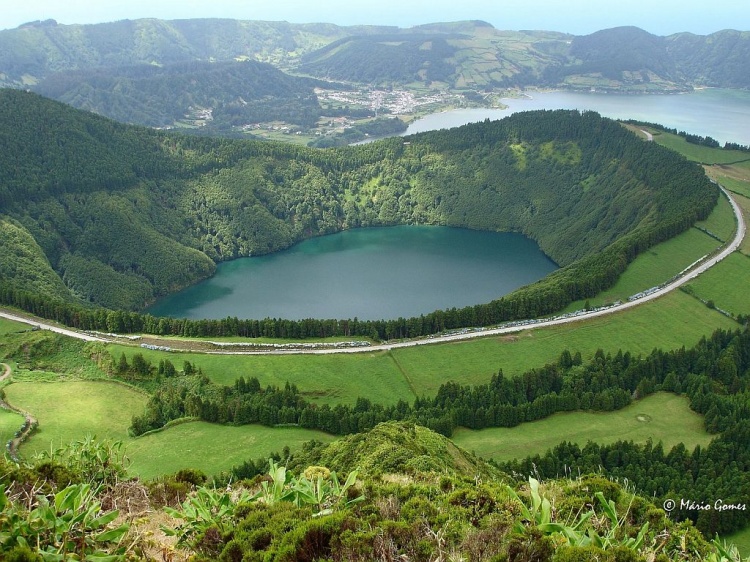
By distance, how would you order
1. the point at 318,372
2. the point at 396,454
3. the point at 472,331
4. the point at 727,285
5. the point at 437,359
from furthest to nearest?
the point at 727,285 < the point at 472,331 < the point at 437,359 < the point at 318,372 < the point at 396,454

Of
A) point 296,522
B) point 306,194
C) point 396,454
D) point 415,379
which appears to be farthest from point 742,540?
point 306,194

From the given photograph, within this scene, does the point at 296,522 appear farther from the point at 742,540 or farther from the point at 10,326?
the point at 10,326

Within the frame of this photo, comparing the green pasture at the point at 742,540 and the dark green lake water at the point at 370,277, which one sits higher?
the green pasture at the point at 742,540

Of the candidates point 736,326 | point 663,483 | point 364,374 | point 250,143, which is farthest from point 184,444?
point 250,143

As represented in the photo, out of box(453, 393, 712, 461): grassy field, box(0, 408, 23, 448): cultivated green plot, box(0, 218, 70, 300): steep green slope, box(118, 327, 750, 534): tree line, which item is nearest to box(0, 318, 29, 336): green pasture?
box(0, 218, 70, 300): steep green slope

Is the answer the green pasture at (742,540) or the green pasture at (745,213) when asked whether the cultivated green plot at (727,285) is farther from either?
the green pasture at (742,540)

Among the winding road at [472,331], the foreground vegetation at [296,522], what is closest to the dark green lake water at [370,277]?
the winding road at [472,331]
